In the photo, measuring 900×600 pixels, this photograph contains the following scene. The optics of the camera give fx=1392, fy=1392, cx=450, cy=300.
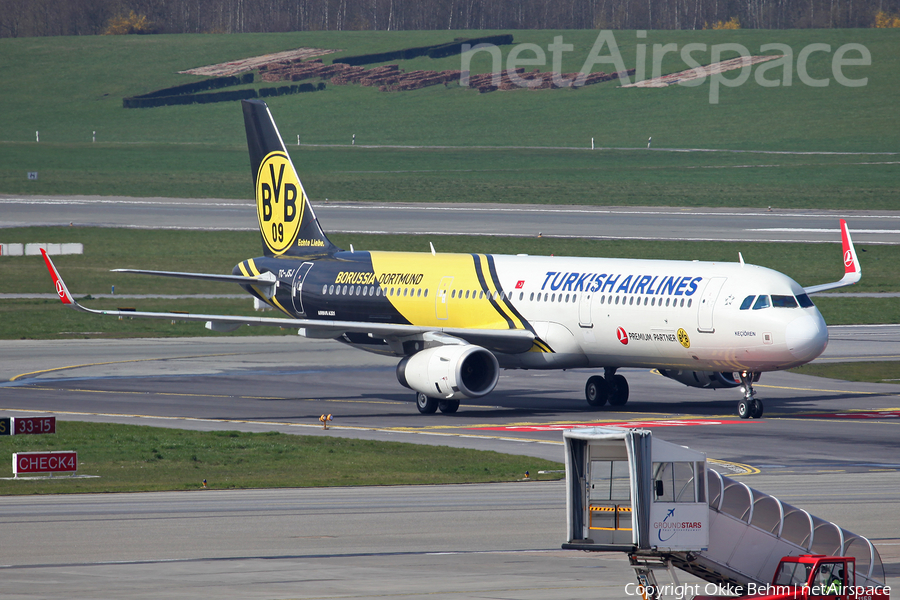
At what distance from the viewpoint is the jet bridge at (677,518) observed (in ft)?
49.0

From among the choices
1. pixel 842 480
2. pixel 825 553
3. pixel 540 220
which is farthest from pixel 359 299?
pixel 540 220

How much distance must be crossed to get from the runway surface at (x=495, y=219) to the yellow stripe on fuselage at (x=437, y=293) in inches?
1819

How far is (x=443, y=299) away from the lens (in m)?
43.9

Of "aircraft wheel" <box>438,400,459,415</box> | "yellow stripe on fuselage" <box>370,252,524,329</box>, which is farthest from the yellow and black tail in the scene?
"aircraft wheel" <box>438,400,459,415</box>

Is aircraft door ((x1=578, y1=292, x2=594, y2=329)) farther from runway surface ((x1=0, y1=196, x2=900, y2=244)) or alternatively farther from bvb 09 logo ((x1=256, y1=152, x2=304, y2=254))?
runway surface ((x1=0, y1=196, x2=900, y2=244))

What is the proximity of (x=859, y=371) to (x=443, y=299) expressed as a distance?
52.0 ft

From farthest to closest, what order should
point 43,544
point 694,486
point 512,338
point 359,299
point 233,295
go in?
point 233,295, point 359,299, point 512,338, point 43,544, point 694,486

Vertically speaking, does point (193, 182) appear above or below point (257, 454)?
above

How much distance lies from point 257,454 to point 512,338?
37.3ft

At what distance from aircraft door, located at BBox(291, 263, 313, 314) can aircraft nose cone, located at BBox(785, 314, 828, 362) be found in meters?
17.6

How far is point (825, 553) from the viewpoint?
16.2 m

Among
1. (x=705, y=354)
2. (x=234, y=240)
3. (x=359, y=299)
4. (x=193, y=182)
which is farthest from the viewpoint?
(x=193, y=182)

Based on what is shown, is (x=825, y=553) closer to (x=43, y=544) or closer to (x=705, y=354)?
(x=43, y=544)

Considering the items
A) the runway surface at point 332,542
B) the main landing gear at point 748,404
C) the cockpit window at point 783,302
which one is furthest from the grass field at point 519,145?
the runway surface at point 332,542
